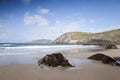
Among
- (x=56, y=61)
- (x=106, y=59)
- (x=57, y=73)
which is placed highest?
(x=56, y=61)

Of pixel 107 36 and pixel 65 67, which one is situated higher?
pixel 107 36

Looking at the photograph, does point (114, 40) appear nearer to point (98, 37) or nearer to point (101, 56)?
point (98, 37)

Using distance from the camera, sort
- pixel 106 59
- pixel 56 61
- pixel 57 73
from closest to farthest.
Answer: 1. pixel 57 73
2. pixel 56 61
3. pixel 106 59

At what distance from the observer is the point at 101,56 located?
10039 mm

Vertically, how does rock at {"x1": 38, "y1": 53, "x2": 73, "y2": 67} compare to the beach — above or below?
above

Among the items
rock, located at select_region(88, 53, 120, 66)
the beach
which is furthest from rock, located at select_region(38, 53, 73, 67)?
rock, located at select_region(88, 53, 120, 66)

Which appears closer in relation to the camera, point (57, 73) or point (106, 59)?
point (57, 73)

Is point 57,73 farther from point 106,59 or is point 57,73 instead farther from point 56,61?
point 106,59

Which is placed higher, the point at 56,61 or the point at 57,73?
the point at 56,61

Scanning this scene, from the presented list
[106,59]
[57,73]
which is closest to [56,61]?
[57,73]

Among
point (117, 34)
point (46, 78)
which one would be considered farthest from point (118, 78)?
point (117, 34)

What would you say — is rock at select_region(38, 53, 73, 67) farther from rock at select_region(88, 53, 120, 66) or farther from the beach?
rock at select_region(88, 53, 120, 66)

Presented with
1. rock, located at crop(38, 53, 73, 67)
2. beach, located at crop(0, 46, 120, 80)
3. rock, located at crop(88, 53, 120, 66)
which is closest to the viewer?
beach, located at crop(0, 46, 120, 80)

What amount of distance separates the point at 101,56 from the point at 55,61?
3678 mm
